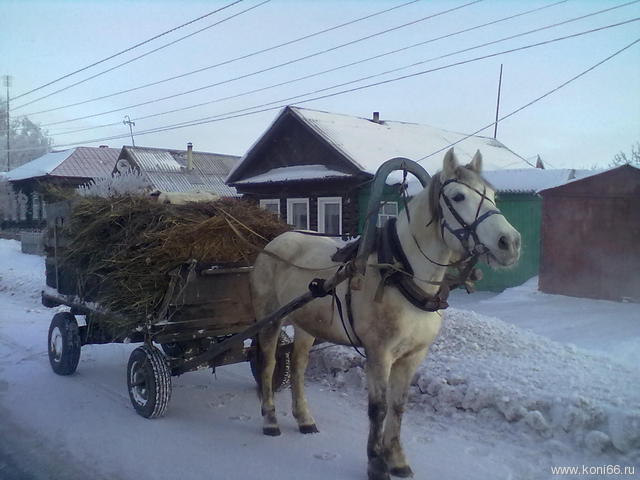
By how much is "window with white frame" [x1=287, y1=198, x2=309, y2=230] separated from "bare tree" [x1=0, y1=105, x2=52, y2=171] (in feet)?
162

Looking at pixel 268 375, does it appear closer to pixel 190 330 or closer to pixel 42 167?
pixel 190 330

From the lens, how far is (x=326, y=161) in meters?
15.4

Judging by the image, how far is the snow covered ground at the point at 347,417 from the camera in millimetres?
3885

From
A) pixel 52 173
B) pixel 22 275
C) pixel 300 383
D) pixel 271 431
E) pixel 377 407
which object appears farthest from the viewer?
pixel 52 173

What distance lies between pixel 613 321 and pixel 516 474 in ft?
18.0

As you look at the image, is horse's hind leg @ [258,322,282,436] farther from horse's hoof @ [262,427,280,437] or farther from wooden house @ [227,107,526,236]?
wooden house @ [227,107,526,236]

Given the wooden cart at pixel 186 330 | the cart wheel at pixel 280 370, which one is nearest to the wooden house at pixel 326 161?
the cart wheel at pixel 280 370

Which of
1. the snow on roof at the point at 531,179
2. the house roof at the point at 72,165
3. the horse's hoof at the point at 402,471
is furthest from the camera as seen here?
the house roof at the point at 72,165

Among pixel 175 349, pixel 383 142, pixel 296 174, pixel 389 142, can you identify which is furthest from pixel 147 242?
pixel 389 142

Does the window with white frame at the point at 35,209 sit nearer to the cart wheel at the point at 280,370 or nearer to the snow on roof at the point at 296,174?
the snow on roof at the point at 296,174

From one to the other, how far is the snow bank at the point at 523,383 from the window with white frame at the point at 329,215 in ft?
27.5

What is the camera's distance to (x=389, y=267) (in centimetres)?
339

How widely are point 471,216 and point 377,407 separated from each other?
144cm

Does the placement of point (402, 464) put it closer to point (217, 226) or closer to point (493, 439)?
point (493, 439)
